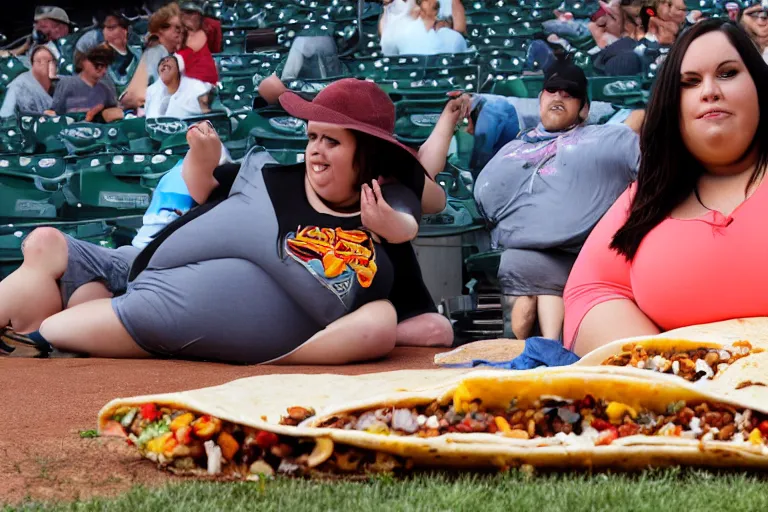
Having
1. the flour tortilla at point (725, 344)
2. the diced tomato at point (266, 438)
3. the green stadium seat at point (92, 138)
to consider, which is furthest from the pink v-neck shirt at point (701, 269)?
the green stadium seat at point (92, 138)

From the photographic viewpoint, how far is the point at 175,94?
726 cm

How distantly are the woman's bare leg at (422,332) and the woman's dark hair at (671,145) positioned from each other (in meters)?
1.98

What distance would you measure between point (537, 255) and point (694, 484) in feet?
10.1

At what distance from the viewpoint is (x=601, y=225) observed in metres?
3.37

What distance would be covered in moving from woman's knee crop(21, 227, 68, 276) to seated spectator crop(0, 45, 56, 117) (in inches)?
115

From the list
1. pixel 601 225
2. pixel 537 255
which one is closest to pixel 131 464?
pixel 601 225

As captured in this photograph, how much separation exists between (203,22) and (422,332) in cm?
326

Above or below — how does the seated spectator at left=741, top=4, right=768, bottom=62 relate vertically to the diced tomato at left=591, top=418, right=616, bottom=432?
above

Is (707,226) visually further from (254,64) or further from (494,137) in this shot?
(254,64)

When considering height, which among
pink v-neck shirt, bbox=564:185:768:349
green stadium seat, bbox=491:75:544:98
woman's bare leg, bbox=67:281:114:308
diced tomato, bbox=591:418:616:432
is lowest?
woman's bare leg, bbox=67:281:114:308

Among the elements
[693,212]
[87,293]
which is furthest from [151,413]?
[87,293]

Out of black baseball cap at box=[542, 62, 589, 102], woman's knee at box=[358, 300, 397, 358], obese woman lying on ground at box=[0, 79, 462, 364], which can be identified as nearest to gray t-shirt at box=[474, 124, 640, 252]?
black baseball cap at box=[542, 62, 589, 102]

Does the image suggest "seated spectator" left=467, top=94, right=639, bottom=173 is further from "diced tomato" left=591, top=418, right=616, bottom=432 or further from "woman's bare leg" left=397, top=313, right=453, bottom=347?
"diced tomato" left=591, top=418, right=616, bottom=432

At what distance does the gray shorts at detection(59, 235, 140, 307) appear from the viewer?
494cm
